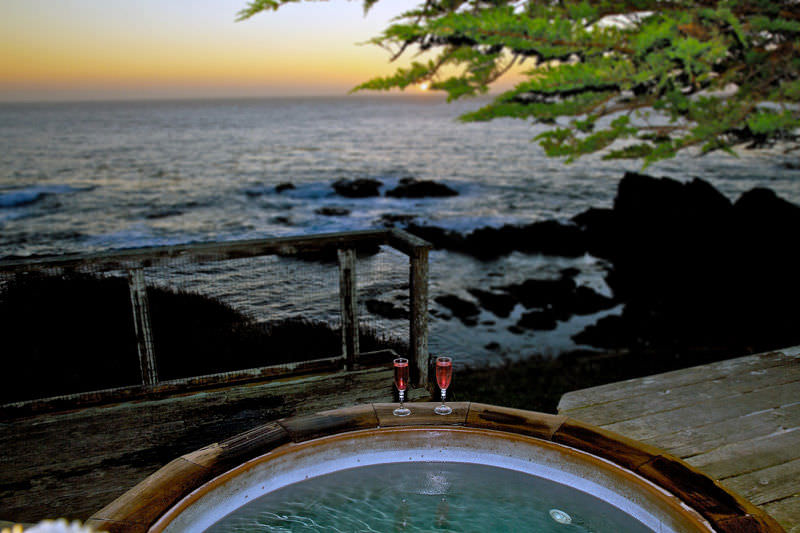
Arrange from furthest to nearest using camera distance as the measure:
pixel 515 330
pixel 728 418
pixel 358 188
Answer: pixel 358 188 < pixel 515 330 < pixel 728 418

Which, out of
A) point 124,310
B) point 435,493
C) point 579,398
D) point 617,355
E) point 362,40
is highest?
point 362,40

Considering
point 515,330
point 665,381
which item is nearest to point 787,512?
point 665,381

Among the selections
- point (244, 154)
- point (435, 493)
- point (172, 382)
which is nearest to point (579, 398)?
point (435, 493)

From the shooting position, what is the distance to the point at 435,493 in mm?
2104

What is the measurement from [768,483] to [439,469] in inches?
60.4

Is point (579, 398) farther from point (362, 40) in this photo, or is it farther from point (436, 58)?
point (436, 58)

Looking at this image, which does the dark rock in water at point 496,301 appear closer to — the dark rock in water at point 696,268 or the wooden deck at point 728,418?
the dark rock in water at point 696,268

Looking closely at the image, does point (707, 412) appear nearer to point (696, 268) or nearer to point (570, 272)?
point (570, 272)

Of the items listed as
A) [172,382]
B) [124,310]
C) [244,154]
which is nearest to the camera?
[172,382]

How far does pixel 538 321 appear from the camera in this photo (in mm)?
10719

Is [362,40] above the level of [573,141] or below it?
above

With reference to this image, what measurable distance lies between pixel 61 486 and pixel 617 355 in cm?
797

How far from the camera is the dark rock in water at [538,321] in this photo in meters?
10.5

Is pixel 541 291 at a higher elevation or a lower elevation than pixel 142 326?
lower
